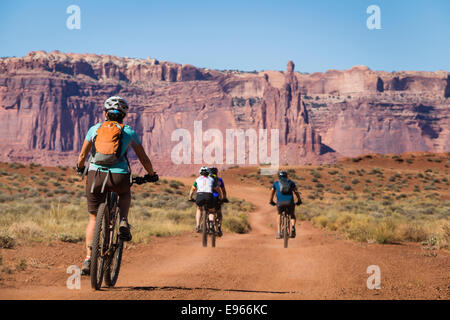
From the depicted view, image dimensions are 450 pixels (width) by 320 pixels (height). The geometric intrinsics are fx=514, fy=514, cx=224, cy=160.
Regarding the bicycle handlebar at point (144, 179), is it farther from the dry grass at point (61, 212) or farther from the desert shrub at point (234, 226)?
the desert shrub at point (234, 226)

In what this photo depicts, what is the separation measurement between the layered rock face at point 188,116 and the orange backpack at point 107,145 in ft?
494

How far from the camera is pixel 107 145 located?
632 cm

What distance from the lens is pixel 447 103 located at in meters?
198

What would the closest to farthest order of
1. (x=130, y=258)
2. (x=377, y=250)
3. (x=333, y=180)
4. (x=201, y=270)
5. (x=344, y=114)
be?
(x=201, y=270) → (x=130, y=258) → (x=377, y=250) → (x=333, y=180) → (x=344, y=114)

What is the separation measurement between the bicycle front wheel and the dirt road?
8.5 inches

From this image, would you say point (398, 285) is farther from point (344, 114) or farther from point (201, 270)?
point (344, 114)

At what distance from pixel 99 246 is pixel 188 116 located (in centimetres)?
18337

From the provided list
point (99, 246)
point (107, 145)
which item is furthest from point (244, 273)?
point (107, 145)

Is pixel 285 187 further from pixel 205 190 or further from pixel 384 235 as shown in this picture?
pixel 384 235

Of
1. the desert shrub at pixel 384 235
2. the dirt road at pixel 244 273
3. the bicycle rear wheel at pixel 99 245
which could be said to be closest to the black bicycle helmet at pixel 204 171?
the dirt road at pixel 244 273

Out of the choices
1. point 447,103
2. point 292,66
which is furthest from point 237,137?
point 447,103

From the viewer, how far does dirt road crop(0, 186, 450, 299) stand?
674cm

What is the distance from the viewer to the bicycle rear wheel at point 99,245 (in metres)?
6.20
